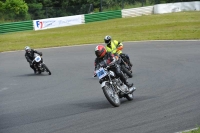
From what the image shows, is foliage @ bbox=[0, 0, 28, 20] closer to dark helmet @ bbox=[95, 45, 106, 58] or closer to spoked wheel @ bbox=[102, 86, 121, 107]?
dark helmet @ bbox=[95, 45, 106, 58]

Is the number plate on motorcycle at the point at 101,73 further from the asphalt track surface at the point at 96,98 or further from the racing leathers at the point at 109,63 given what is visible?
the asphalt track surface at the point at 96,98

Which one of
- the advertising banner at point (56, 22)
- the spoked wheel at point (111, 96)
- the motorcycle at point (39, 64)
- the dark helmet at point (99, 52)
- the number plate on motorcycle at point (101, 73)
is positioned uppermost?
the dark helmet at point (99, 52)

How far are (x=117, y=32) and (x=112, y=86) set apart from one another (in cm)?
2805

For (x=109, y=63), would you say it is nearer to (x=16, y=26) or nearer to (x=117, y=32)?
(x=117, y=32)

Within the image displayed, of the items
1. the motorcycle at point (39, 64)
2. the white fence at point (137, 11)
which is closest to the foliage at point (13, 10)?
the white fence at point (137, 11)

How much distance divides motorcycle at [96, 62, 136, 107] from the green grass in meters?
18.8

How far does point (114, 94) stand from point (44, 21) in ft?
118

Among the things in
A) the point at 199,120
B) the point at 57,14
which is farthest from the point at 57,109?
the point at 57,14

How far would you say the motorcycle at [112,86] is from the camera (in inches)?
454

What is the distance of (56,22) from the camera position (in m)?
47.4

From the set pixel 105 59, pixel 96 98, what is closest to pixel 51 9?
pixel 96 98

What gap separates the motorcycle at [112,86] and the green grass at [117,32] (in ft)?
61.8

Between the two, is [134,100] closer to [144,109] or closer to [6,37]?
[144,109]

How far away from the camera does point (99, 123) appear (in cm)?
986
